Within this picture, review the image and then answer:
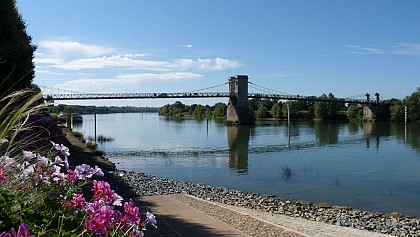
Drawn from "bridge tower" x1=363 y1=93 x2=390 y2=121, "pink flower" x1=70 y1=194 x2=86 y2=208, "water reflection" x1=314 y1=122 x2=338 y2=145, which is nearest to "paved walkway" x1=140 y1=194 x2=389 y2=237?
"pink flower" x1=70 y1=194 x2=86 y2=208

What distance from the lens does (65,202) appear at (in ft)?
8.11

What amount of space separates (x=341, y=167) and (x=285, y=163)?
380 cm

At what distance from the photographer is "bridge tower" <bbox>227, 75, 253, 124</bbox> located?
3492 inches

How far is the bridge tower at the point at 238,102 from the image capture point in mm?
88694

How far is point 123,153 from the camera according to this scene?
3534 cm

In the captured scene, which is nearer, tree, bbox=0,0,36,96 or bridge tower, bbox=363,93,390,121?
tree, bbox=0,0,36,96

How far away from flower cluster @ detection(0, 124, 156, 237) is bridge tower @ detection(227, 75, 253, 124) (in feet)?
278

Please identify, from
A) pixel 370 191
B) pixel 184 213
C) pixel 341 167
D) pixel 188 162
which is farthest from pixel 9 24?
pixel 341 167

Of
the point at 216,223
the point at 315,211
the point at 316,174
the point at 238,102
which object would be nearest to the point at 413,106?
the point at 238,102

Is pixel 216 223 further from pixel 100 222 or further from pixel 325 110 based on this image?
pixel 325 110

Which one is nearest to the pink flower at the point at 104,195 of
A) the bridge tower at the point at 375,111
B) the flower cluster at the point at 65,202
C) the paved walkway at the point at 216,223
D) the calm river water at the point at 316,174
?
the flower cluster at the point at 65,202

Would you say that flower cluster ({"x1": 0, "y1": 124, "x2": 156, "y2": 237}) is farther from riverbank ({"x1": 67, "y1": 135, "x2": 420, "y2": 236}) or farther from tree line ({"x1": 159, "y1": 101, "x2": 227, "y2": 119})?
tree line ({"x1": 159, "y1": 101, "x2": 227, "y2": 119})

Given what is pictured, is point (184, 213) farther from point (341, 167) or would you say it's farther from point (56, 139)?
point (341, 167)

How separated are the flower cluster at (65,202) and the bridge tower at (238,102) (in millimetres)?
84747
